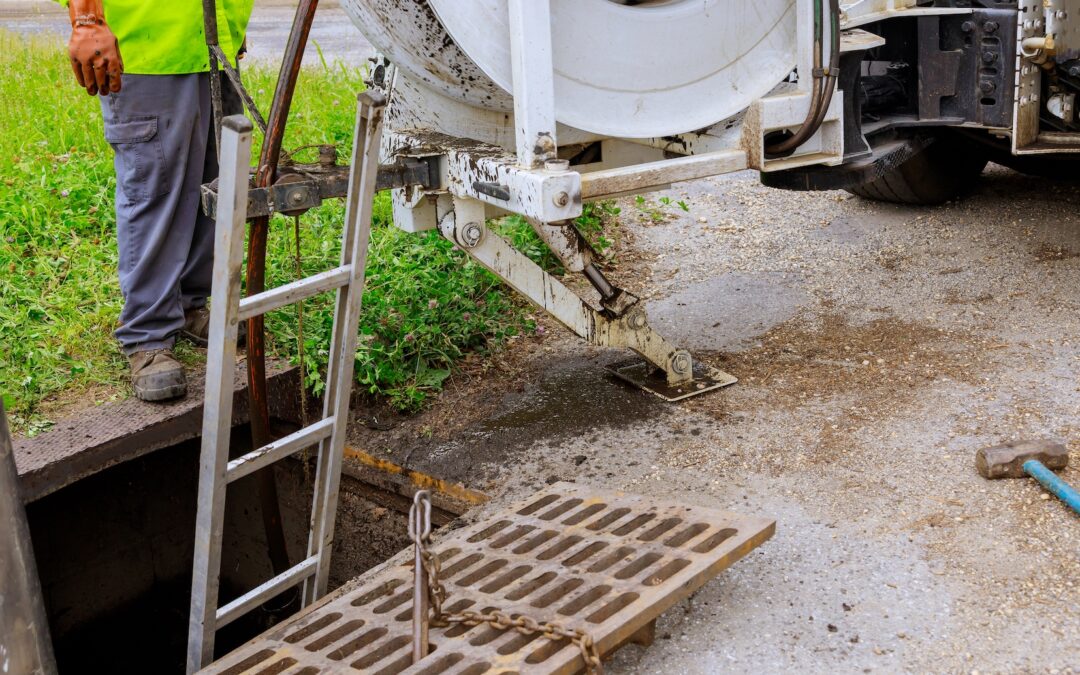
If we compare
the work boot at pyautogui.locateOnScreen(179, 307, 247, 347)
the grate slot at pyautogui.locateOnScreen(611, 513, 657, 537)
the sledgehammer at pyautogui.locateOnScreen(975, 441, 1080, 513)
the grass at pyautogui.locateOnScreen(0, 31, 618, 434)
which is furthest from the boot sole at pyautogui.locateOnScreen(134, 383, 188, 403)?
the sledgehammer at pyautogui.locateOnScreen(975, 441, 1080, 513)

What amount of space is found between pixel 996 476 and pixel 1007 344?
100cm

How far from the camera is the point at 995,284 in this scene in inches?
167

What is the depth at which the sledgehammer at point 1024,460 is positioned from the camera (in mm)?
2852

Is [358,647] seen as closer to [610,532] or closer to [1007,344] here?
[610,532]

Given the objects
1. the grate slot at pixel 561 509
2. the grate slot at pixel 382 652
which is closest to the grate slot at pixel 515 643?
the grate slot at pixel 382 652

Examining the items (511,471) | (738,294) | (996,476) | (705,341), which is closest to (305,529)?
(511,471)

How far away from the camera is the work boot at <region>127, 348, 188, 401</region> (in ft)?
11.5

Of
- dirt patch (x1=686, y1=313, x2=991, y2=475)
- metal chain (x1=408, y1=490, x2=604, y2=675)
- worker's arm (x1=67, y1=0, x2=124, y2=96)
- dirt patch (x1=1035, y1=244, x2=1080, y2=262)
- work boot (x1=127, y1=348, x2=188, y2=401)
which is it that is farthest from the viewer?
dirt patch (x1=1035, y1=244, x2=1080, y2=262)

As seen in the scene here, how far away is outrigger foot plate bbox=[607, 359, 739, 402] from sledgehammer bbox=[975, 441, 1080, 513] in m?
0.95

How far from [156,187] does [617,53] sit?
1.53m

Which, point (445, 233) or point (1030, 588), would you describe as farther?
point (445, 233)

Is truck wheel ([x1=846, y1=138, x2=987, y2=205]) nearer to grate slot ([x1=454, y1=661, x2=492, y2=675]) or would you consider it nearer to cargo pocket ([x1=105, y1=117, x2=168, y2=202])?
cargo pocket ([x1=105, y1=117, x2=168, y2=202])

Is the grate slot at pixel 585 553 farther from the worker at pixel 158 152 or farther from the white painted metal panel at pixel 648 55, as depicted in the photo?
the worker at pixel 158 152

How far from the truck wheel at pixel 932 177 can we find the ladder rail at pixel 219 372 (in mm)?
3310
